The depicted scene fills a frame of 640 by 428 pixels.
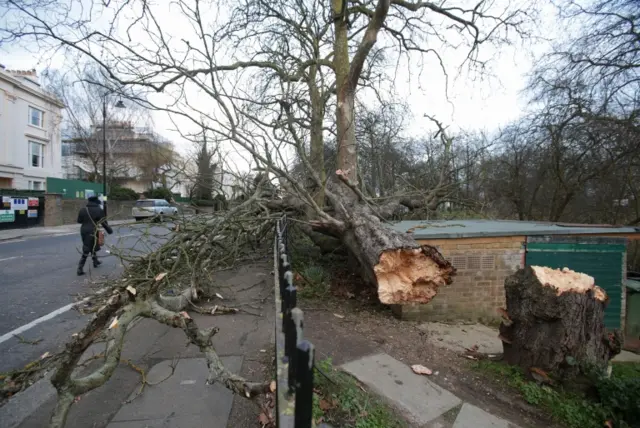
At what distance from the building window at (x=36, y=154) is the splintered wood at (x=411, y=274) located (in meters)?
33.8

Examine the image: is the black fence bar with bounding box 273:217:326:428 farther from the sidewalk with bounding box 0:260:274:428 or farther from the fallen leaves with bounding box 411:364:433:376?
the fallen leaves with bounding box 411:364:433:376

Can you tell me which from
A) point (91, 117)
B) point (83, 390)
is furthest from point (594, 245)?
point (91, 117)

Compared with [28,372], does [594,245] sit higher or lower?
higher

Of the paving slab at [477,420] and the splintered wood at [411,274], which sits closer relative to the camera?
the paving slab at [477,420]

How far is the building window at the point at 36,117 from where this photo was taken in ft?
86.4

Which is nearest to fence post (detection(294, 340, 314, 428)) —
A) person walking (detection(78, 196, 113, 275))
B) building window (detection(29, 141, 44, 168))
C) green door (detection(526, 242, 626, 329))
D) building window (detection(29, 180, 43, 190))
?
green door (detection(526, 242, 626, 329))

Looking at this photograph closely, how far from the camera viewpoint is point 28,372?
8.61 ft

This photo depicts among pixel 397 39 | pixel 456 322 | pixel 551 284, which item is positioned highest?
pixel 397 39

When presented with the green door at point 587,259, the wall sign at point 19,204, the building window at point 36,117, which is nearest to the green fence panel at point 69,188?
the wall sign at point 19,204

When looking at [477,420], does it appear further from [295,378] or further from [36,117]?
[36,117]

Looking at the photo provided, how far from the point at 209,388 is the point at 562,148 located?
44.2 ft

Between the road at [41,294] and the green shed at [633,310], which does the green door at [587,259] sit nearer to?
the green shed at [633,310]

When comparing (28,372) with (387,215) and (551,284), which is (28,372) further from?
(387,215)

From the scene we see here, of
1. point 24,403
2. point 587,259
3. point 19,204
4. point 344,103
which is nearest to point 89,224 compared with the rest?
point 24,403
